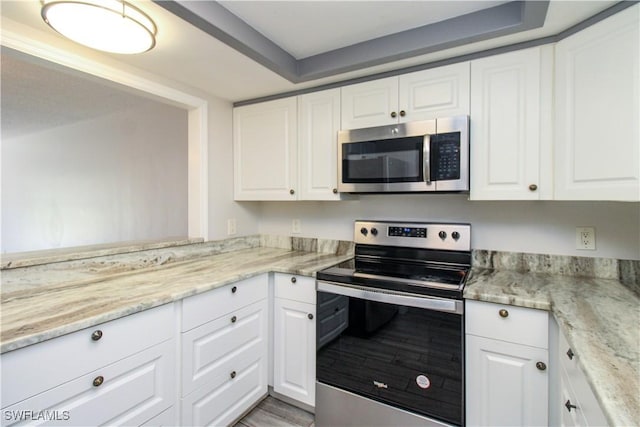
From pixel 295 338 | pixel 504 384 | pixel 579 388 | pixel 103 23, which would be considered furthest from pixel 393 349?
pixel 103 23

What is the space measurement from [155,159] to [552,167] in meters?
3.79

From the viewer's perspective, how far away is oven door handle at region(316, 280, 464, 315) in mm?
1336

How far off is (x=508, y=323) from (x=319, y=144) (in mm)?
1465

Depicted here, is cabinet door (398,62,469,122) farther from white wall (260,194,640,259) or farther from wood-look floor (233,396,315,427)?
wood-look floor (233,396,315,427)

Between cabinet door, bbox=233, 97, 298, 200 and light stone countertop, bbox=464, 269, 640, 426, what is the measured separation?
4.58 feet

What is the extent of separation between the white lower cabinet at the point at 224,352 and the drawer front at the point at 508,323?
1.12 metres

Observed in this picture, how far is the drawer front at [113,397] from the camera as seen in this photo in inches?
35.7

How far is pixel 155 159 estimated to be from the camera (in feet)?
11.8

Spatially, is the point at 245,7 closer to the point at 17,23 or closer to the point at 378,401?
the point at 17,23

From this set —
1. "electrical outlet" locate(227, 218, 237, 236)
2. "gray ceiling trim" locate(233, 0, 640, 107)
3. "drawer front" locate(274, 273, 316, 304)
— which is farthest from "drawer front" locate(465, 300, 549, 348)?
"electrical outlet" locate(227, 218, 237, 236)

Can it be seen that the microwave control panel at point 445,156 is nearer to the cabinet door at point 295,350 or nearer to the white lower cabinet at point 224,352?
the cabinet door at point 295,350

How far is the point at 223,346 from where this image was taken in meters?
1.55

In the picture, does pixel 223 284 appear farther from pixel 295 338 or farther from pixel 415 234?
pixel 415 234

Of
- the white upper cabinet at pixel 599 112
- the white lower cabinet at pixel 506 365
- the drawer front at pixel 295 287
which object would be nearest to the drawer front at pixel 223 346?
the drawer front at pixel 295 287
